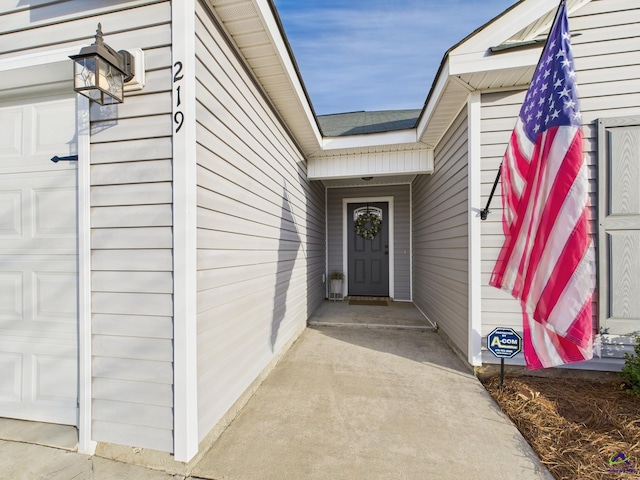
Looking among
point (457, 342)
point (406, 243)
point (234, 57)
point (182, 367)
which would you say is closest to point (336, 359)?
point (457, 342)

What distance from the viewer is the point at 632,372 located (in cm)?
197

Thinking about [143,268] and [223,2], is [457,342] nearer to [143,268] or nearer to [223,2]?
[143,268]

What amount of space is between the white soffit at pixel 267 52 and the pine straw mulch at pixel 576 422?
308 centimetres

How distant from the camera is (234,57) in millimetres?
1855

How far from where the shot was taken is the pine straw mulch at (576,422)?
138cm

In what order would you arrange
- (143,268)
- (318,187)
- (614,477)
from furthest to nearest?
(318,187) → (143,268) → (614,477)

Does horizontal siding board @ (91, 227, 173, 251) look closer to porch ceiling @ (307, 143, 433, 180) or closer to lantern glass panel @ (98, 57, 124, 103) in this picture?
lantern glass panel @ (98, 57, 124, 103)

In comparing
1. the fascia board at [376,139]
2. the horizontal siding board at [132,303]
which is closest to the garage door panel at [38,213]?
the horizontal siding board at [132,303]

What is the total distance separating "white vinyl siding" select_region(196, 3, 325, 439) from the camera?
1.49m

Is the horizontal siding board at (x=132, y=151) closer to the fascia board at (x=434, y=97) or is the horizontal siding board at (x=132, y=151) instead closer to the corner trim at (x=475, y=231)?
the fascia board at (x=434, y=97)

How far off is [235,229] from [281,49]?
4.62ft

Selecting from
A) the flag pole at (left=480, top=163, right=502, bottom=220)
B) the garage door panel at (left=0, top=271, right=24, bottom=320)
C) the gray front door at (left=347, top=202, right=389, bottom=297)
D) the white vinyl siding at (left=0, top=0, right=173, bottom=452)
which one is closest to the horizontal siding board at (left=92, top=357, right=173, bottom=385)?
the white vinyl siding at (left=0, top=0, right=173, bottom=452)

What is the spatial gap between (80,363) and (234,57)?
214 cm

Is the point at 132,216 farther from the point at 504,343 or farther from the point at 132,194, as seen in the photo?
the point at 504,343
